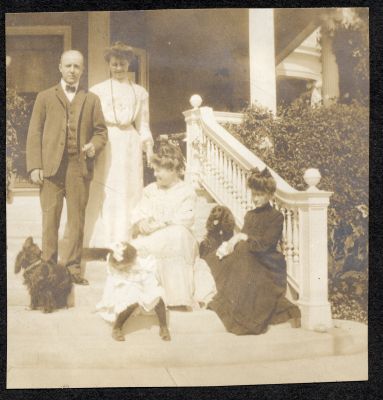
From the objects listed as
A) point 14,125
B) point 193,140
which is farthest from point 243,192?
point 14,125

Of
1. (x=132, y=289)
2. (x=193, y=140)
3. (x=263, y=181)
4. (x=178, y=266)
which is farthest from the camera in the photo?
(x=193, y=140)

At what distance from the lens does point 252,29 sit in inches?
136

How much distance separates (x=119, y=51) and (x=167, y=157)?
889 millimetres

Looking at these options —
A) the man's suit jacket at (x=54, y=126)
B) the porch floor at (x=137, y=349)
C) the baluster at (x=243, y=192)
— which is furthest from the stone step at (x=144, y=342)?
the man's suit jacket at (x=54, y=126)

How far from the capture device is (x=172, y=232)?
3354 mm

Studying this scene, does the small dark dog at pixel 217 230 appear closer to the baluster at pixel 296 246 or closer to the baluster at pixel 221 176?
the baluster at pixel 221 176

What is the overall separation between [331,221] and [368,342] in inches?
40.4

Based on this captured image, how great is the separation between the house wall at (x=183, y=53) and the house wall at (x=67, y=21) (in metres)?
0.23

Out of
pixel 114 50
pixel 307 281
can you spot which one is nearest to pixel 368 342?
pixel 307 281

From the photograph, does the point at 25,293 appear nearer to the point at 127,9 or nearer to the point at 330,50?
the point at 127,9

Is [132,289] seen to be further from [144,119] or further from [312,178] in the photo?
[312,178]

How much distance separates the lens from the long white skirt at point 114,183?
136 inches

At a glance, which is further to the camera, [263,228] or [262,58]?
[262,58]

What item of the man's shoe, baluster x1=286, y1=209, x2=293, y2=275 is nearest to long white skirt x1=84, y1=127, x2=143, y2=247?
the man's shoe
